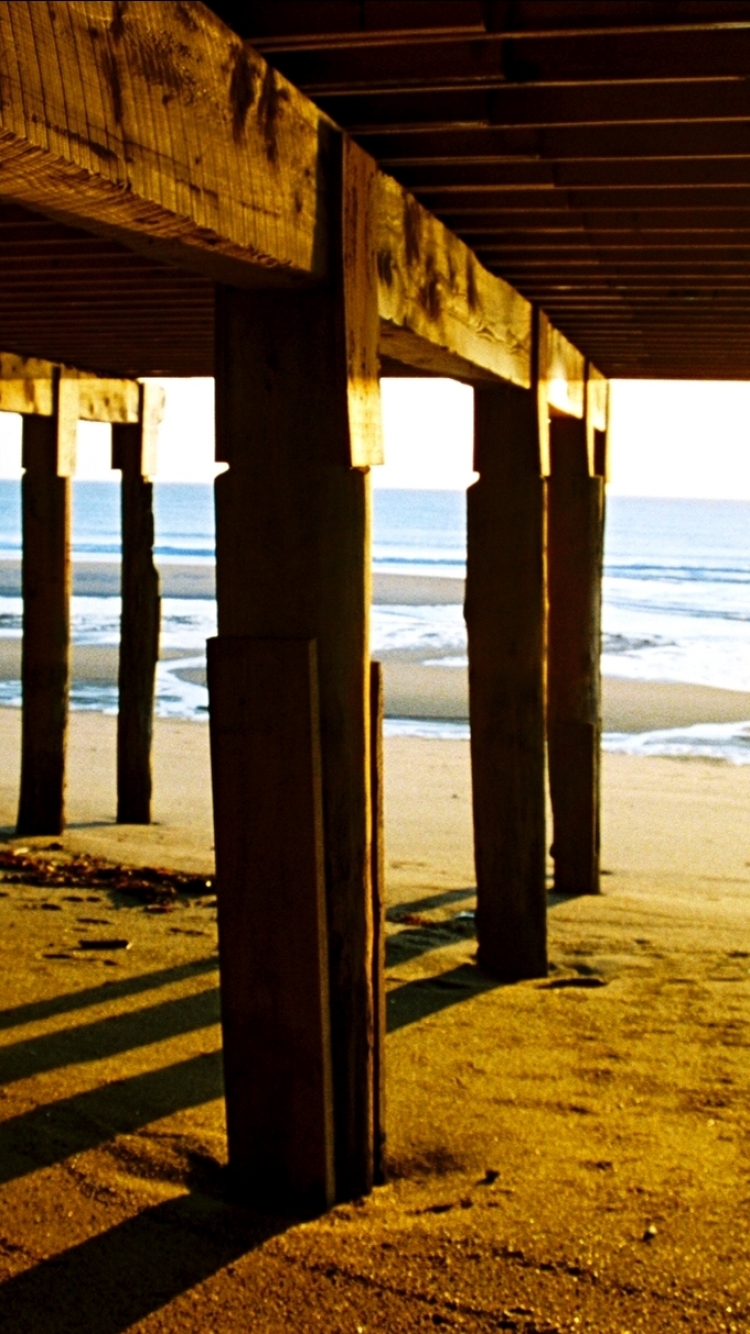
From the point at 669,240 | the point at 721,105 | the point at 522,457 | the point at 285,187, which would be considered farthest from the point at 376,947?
the point at 522,457

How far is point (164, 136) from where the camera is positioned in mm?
2469

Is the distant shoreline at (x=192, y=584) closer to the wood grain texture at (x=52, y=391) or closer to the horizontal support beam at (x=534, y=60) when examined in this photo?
the wood grain texture at (x=52, y=391)

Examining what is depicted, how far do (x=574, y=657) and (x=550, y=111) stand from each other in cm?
581

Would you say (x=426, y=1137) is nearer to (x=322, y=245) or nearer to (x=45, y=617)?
(x=322, y=245)

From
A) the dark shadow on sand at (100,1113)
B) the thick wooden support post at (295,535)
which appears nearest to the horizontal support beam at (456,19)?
the thick wooden support post at (295,535)

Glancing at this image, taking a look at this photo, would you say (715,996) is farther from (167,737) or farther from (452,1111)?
(167,737)

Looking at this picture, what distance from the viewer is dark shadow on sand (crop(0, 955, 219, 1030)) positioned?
5074 mm

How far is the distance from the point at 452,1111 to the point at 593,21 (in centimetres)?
305

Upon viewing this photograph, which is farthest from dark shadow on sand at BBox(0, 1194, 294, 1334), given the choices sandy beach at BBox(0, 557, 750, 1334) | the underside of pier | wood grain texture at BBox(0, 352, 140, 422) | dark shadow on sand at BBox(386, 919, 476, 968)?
wood grain texture at BBox(0, 352, 140, 422)

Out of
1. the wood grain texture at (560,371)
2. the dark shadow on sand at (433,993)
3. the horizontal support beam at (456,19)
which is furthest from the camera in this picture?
the wood grain texture at (560,371)

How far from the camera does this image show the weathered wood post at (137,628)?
1012cm

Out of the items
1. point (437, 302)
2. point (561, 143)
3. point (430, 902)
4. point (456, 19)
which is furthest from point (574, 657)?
point (456, 19)

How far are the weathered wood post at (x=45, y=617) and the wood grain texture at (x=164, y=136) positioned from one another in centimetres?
622

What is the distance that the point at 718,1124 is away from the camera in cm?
445
